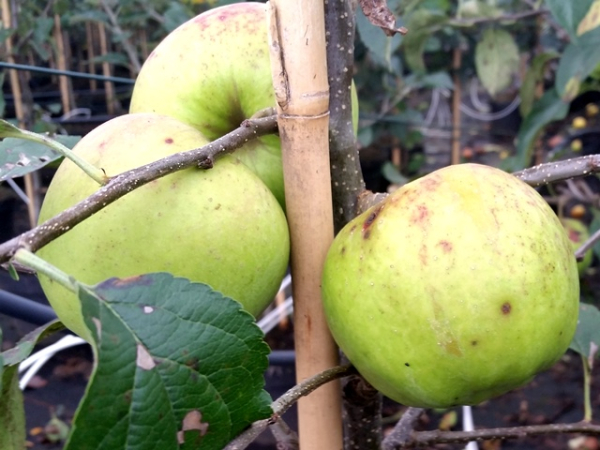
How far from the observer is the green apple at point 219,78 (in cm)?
53

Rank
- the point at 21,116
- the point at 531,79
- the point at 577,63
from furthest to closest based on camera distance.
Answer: the point at 21,116, the point at 531,79, the point at 577,63

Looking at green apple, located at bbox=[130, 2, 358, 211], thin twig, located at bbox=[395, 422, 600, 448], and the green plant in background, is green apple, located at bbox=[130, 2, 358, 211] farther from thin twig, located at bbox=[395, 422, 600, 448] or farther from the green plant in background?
the green plant in background

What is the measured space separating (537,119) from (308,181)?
134 centimetres

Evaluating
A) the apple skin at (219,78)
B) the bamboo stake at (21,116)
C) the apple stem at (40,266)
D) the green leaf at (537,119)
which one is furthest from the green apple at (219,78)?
the bamboo stake at (21,116)

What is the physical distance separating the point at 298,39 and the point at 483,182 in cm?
16

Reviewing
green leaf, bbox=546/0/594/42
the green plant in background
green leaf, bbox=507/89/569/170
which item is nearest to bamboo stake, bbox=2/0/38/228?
the green plant in background

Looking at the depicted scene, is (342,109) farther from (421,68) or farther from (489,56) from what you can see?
Answer: (489,56)

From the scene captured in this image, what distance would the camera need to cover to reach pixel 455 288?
39cm

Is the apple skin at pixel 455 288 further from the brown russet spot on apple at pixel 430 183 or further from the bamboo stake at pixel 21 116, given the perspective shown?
the bamboo stake at pixel 21 116

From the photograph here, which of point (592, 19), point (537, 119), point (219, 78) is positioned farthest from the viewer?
point (537, 119)

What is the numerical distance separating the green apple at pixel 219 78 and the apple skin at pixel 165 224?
0.08 meters

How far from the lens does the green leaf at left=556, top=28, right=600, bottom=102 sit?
126cm

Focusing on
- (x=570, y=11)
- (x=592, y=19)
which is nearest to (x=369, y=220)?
(x=570, y=11)

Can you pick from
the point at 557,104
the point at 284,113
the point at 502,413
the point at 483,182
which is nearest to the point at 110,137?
the point at 284,113
